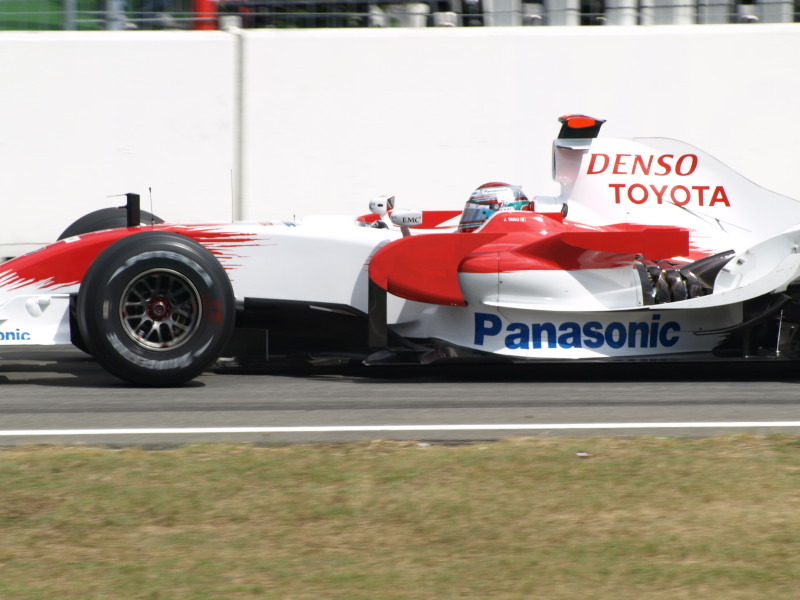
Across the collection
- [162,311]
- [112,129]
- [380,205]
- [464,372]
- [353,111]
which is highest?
[353,111]

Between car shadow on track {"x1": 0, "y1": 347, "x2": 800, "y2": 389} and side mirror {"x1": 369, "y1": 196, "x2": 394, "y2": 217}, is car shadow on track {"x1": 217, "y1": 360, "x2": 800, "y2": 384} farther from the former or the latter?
side mirror {"x1": 369, "y1": 196, "x2": 394, "y2": 217}

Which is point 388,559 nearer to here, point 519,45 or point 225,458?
point 225,458

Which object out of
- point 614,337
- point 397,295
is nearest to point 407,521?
point 397,295

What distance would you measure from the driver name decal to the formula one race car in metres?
0.61

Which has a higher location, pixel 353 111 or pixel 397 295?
pixel 353 111

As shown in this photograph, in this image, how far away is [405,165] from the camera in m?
10.6

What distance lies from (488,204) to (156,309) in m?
2.08

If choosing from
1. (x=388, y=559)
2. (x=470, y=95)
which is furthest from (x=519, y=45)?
(x=388, y=559)

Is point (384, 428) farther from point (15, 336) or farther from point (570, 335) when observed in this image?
point (15, 336)

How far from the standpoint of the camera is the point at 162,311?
18.6 ft

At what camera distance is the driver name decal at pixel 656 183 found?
6543 mm

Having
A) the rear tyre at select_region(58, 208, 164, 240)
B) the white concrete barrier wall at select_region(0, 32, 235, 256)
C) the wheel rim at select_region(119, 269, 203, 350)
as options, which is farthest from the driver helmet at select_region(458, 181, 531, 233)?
the white concrete barrier wall at select_region(0, 32, 235, 256)

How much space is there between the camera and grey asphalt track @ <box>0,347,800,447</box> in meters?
4.69

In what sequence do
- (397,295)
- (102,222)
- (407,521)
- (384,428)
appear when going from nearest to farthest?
(407,521) → (384,428) → (397,295) → (102,222)
